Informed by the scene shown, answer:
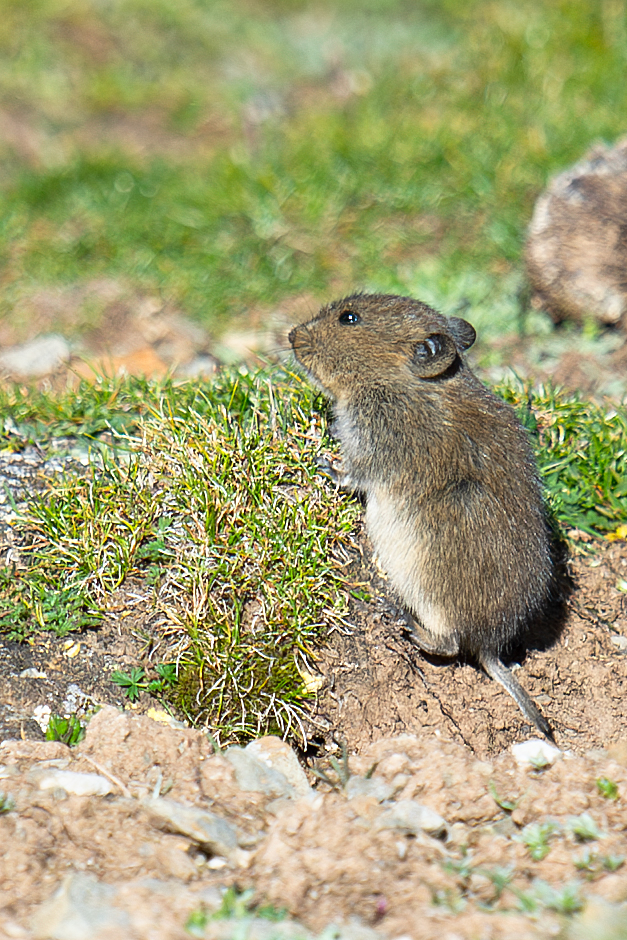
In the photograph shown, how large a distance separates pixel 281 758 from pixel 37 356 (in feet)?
13.5

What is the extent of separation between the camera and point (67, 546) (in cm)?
418

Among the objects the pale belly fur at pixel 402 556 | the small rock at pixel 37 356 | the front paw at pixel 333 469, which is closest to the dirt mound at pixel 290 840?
the pale belly fur at pixel 402 556

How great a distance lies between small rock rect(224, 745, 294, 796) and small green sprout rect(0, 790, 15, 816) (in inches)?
30.7

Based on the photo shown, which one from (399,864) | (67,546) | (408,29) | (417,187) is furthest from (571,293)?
(408,29)

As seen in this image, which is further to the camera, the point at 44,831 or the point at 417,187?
the point at 417,187

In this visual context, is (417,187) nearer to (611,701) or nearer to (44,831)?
(611,701)

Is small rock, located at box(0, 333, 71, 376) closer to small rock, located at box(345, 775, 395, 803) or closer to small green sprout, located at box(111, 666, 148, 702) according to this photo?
small green sprout, located at box(111, 666, 148, 702)

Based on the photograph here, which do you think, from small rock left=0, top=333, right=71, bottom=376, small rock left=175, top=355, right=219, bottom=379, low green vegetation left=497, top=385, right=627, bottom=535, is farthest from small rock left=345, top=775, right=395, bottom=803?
small rock left=0, top=333, right=71, bottom=376

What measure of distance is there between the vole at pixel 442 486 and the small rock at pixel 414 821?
38.0 inches

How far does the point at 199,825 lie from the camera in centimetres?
296

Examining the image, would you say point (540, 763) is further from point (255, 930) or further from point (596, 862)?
point (255, 930)

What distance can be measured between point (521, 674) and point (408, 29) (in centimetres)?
1046

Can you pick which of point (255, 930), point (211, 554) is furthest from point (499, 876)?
point (211, 554)

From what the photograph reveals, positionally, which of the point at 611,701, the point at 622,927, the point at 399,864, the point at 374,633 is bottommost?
the point at 611,701
